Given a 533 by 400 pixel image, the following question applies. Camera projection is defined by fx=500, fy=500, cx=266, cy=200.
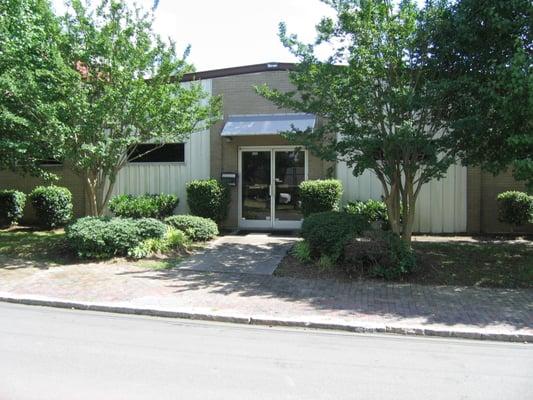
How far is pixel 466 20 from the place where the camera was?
875 cm

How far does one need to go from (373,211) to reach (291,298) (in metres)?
6.00

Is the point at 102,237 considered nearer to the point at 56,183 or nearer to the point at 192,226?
the point at 192,226

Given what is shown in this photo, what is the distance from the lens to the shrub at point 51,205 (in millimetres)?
14844

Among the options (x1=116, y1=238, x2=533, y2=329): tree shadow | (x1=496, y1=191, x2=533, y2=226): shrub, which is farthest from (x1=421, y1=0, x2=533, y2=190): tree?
(x1=496, y1=191, x2=533, y2=226): shrub

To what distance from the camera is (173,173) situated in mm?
15320

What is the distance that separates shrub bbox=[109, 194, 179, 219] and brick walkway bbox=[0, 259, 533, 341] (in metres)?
4.45

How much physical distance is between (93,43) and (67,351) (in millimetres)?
7074

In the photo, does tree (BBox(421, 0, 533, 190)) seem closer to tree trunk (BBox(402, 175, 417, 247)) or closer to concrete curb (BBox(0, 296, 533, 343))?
tree trunk (BBox(402, 175, 417, 247))

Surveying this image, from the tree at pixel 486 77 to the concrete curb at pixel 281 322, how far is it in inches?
123

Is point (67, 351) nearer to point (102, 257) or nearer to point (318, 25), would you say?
point (102, 257)

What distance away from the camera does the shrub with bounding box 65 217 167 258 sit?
9.91m

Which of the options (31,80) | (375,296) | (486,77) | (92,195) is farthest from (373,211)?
(31,80)

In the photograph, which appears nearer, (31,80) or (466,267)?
(466,267)

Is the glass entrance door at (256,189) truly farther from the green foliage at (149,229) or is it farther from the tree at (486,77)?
the tree at (486,77)
